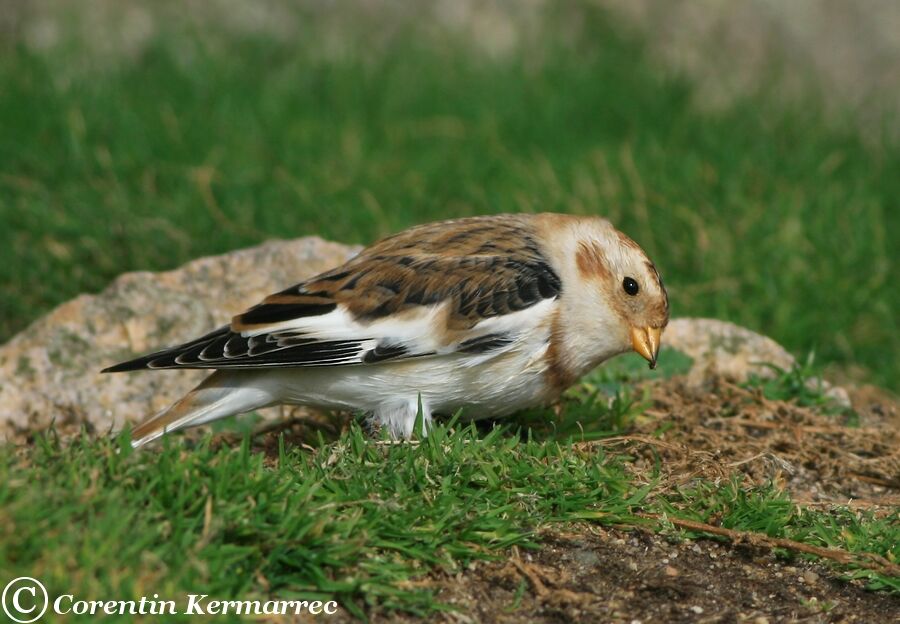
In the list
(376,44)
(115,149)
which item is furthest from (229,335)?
(376,44)

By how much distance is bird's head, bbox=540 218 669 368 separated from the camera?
14.1 ft

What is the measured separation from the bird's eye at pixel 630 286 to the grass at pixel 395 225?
54cm

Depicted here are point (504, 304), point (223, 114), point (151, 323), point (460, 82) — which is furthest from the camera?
point (460, 82)

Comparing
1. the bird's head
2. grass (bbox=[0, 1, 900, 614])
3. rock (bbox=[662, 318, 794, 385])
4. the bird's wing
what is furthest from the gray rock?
the bird's wing

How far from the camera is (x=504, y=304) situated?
13.7 ft

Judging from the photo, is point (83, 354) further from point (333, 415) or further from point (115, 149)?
point (115, 149)

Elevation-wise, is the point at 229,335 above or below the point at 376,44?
below

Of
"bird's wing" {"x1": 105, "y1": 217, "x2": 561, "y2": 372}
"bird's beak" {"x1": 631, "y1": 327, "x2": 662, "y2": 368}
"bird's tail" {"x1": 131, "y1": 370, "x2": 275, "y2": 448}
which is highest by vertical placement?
"bird's wing" {"x1": 105, "y1": 217, "x2": 561, "y2": 372}

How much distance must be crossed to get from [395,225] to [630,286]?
254 cm

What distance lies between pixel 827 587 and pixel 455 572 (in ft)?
3.62

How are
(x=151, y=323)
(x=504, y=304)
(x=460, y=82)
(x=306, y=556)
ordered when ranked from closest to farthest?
1. (x=306, y=556)
2. (x=504, y=304)
3. (x=151, y=323)
4. (x=460, y=82)

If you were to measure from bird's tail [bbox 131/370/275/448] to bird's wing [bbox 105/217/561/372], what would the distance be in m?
0.18

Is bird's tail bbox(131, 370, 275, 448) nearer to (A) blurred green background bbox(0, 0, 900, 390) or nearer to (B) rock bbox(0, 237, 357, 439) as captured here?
(B) rock bbox(0, 237, 357, 439)

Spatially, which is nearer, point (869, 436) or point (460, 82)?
point (869, 436)
